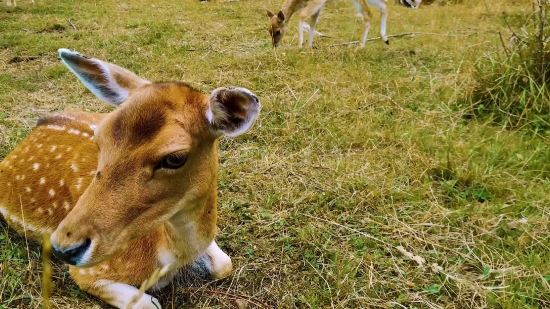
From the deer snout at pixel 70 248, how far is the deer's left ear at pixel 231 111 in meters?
0.71

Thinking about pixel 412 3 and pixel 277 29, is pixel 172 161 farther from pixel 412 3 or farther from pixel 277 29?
pixel 412 3

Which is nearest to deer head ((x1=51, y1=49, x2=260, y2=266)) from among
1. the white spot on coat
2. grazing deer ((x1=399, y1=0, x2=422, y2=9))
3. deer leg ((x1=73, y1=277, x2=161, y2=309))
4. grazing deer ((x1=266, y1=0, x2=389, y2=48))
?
deer leg ((x1=73, y1=277, x2=161, y2=309))

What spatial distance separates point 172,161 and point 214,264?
1006 millimetres

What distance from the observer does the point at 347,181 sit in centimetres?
341

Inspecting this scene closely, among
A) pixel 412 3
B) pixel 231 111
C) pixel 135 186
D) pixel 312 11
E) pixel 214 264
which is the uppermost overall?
pixel 231 111

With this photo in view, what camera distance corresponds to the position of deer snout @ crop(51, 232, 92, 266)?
5.26 ft

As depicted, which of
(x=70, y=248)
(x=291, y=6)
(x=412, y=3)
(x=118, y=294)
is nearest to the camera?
(x=70, y=248)

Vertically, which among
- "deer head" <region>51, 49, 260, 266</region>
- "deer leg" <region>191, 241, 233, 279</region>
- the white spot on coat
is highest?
"deer head" <region>51, 49, 260, 266</region>

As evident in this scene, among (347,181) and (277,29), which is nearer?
(347,181)

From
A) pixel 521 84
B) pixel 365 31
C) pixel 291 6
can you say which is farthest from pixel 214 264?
pixel 291 6

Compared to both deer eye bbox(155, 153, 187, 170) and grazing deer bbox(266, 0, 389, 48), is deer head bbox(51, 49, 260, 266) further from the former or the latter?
grazing deer bbox(266, 0, 389, 48)

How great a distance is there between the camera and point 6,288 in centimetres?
240

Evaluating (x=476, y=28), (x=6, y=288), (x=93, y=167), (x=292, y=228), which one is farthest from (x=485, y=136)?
(x=476, y=28)

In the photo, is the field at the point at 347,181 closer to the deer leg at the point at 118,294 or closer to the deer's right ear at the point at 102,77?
the deer leg at the point at 118,294
